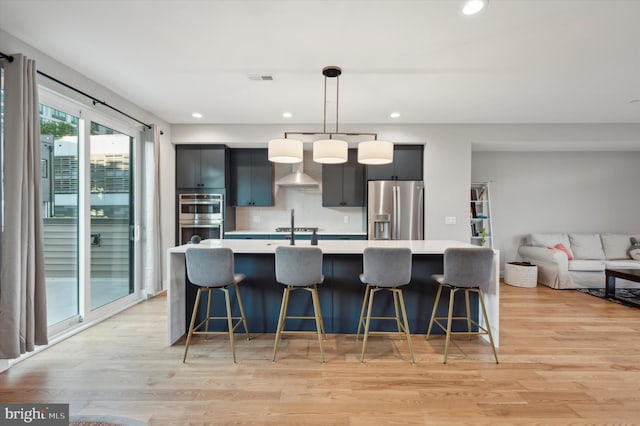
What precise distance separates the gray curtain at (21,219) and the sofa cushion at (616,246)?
785 cm

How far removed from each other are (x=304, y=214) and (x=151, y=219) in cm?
251

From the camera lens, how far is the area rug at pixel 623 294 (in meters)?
3.92

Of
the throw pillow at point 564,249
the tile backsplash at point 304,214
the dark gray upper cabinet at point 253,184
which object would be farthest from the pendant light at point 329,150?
the throw pillow at point 564,249

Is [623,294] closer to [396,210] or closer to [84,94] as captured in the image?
[396,210]

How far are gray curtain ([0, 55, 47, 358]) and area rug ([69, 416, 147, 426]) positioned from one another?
0.95 meters

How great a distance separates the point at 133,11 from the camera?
2070 mm

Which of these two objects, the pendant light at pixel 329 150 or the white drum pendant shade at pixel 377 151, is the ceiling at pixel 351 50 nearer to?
the pendant light at pixel 329 150

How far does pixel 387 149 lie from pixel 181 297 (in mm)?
2444

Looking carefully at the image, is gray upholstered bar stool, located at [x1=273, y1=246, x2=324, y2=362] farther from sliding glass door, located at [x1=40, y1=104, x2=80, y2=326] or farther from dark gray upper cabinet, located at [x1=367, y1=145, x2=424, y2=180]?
dark gray upper cabinet, located at [x1=367, y1=145, x2=424, y2=180]

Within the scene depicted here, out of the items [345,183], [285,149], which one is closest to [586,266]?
[345,183]

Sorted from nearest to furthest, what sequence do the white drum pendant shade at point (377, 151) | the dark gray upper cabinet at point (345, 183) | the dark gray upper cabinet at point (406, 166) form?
the white drum pendant shade at point (377, 151), the dark gray upper cabinet at point (406, 166), the dark gray upper cabinet at point (345, 183)

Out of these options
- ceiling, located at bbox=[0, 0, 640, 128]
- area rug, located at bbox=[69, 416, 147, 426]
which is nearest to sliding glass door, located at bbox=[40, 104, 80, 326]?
ceiling, located at bbox=[0, 0, 640, 128]

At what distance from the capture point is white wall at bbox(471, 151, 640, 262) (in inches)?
219

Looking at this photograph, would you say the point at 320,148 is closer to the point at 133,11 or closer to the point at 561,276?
the point at 133,11
